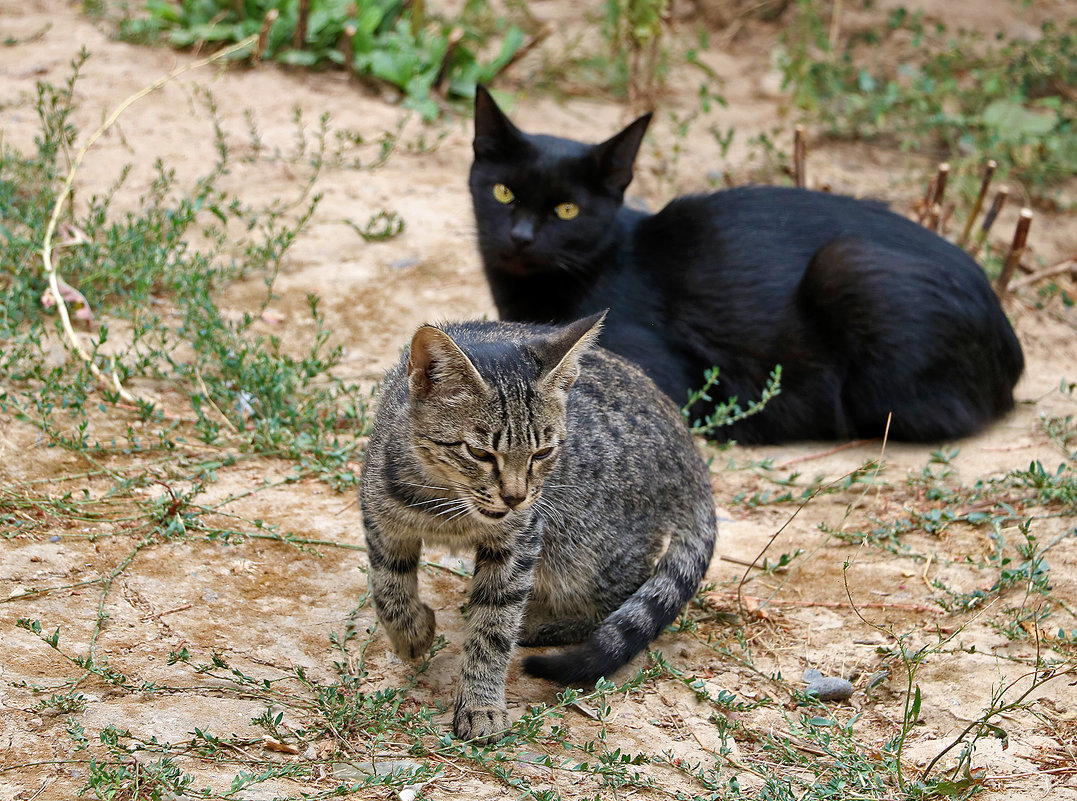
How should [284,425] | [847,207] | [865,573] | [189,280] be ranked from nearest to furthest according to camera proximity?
[865,573], [284,425], [189,280], [847,207]

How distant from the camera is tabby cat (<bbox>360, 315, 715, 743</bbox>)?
2986 mm

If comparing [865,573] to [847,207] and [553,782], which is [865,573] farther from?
[847,207]

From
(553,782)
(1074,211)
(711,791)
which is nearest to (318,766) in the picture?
(553,782)

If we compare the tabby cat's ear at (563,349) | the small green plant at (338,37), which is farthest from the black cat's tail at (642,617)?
the small green plant at (338,37)

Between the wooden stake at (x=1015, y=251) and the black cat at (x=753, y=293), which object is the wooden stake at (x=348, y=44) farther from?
the wooden stake at (x=1015, y=251)

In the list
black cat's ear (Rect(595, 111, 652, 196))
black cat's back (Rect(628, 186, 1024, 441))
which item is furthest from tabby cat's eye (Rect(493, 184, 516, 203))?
black cat's back (Rect(628, 186, 1024, 441))

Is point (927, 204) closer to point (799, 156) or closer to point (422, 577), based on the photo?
point (799, 156)

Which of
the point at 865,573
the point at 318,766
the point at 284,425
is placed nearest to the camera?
the point at 318,766

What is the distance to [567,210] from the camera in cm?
514

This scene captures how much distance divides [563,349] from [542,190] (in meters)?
2.21

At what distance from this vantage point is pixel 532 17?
9023 mm

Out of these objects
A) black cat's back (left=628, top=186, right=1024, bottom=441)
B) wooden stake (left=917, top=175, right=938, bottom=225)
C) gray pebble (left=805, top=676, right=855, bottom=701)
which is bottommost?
gray pebble (left=805, top=676, right=855, bottom=701)

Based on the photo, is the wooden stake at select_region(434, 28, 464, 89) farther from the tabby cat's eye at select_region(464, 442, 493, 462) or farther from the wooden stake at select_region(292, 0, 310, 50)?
the tabby cat's eye at select_region(464, 442, 493, 462)

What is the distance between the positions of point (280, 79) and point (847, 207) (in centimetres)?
429
